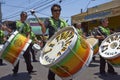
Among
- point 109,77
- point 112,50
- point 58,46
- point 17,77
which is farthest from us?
point 17,77

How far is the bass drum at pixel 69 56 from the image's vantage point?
5.73 meters

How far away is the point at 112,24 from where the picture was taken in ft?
99.7

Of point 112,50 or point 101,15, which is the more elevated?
point 112,50

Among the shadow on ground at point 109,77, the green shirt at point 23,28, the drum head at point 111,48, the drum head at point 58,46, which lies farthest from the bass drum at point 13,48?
the shadow on ground at point 109,77

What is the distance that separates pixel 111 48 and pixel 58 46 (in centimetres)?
235

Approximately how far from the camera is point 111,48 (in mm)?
8125

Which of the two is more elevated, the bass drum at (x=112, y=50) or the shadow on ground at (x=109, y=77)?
the bass drum at (x=112, y=50)

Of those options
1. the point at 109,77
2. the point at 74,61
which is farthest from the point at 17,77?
the point at 74,61

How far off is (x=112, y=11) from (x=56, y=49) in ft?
78.0

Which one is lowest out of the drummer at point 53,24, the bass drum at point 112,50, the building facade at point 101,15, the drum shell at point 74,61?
the building facade at point 101,15

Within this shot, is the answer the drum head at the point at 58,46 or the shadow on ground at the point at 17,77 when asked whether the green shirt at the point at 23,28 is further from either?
the drum head at the point at 58,46

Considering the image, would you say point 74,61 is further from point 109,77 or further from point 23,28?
point 23,28

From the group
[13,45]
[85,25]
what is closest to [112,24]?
[85,25]

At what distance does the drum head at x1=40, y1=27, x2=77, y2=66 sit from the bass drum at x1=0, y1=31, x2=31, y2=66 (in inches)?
67.6
